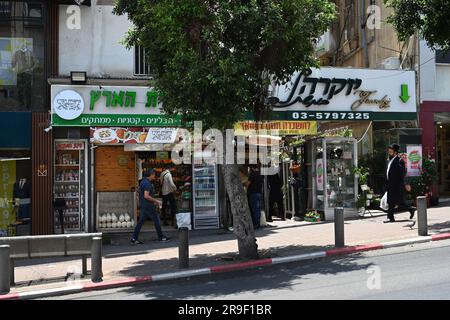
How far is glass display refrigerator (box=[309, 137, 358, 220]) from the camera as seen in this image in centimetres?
1576

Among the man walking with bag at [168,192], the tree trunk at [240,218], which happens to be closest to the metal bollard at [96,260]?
the tree trunk at [240,218]

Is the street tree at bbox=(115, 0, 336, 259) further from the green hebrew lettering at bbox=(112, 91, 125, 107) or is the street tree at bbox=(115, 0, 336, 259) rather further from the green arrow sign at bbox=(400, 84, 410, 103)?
the green arrow sign at bbox=(400, 84, 410, 103)

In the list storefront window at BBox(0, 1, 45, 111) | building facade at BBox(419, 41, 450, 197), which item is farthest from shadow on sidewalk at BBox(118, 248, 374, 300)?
building facade at BBox(419, 41, 450, 197)

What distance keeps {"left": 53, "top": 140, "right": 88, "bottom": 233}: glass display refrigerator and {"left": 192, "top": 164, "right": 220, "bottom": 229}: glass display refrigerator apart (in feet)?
10.6

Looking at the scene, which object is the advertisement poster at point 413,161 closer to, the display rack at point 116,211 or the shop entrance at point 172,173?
the shop entrance at point 172,173

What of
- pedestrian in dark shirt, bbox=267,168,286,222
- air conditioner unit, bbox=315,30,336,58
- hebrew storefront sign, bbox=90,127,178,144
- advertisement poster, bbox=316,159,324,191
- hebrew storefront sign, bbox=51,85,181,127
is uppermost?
air conditioner unit, bbox=315,30,336,58

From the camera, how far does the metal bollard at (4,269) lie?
8.46 meters

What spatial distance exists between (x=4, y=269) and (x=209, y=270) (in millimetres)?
3483

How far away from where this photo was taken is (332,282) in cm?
794

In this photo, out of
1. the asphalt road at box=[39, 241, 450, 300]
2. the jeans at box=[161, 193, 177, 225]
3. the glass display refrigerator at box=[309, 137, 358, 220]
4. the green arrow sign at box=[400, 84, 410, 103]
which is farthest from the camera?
the green arrow sign at box=[400, 84, 410, 103]

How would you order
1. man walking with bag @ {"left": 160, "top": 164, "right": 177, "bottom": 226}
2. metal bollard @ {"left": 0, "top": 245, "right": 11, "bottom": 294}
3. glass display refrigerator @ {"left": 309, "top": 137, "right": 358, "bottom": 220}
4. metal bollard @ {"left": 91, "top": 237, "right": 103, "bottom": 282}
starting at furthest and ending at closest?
glass display refrigerator @ {"left": 309, "top": 137, "right": 358, "bottom": 220}
man walking with bag @ {"left": 160, "top": 164, "right": 177, "bottom": 226}
metal bollard @ {"left": 91, "top": 237, "right": 103, "bottom": 282}
metal bollard @ {"left": 0, "top": 245, "right": 11, "bottom": 294}

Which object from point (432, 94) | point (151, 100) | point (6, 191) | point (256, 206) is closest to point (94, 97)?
point (151, 100)

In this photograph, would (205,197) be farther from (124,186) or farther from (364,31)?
(364,31)

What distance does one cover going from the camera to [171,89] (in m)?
9.80
